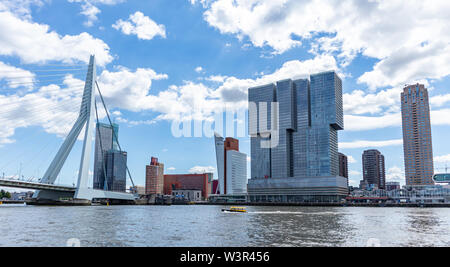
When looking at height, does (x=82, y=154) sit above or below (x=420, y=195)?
above

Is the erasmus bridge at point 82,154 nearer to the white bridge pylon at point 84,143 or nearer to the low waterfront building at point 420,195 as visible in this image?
the white bridge pylon at point 84,143

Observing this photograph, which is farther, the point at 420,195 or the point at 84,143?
the point at 420,195

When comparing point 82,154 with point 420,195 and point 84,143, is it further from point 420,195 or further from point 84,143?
point 420,195

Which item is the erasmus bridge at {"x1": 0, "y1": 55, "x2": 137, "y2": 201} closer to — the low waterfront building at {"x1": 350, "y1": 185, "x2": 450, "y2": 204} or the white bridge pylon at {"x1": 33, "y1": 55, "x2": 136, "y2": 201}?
the white bridge pylon at {"x1": 33, "y1": 55, "x2": 136, "y2": 201}

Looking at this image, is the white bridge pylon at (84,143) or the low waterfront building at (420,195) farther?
the low waterfront building at (420,195)

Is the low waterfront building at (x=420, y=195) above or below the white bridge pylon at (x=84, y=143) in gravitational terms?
below

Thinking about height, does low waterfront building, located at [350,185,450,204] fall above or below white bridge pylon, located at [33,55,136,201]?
below

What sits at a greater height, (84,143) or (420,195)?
(84,143)

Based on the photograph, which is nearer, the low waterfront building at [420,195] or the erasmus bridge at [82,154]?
the erasmus bridge at [82,154]

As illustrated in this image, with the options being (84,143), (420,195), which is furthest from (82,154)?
(420,195)

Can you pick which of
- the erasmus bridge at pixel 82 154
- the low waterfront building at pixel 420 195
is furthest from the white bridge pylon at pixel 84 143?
the low waterfront building at pixel 420 195

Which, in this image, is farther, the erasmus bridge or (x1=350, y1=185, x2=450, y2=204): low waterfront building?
(x1=350, y1=185, x2=450, y2=204): low waterfront building

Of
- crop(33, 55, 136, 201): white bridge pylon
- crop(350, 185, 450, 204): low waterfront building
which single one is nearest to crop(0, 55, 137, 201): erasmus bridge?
crop(33, 55, 136, 201): white bridge pylon
